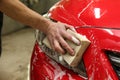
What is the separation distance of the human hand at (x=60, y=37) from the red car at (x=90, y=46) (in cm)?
6

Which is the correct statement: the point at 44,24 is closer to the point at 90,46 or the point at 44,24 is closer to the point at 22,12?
the point at 22,12

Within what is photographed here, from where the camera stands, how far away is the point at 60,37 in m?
1.26

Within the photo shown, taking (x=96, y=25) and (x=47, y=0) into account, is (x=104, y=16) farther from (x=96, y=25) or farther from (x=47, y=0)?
(x=47, y=0)

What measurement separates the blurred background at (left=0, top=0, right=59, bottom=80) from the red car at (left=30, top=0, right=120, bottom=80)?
1.15 m

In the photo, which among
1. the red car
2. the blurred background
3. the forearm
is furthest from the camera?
the blurred background

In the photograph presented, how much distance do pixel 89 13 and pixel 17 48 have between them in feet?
6.09

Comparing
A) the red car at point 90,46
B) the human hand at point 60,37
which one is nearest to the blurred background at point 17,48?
the red car at point 90,46

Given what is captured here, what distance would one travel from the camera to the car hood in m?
1.27

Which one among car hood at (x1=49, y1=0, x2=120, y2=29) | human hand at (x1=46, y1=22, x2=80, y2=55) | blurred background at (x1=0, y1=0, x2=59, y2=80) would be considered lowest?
human hand at (x1=46, y1=22, x2=80, y2=55)

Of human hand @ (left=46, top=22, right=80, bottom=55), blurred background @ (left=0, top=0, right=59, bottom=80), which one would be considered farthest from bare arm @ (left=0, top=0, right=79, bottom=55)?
blurred background @ (left=0, top=0, right=59, bottom=80)

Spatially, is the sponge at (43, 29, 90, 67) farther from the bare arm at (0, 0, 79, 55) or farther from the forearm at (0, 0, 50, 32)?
the forearm at (0, 0, 50, 32)

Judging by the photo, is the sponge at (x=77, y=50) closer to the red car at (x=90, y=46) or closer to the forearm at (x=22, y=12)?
the red car at (x=90, y=46)

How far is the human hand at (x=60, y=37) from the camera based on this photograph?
1227 mm

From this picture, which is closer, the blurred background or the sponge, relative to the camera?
the sponge
